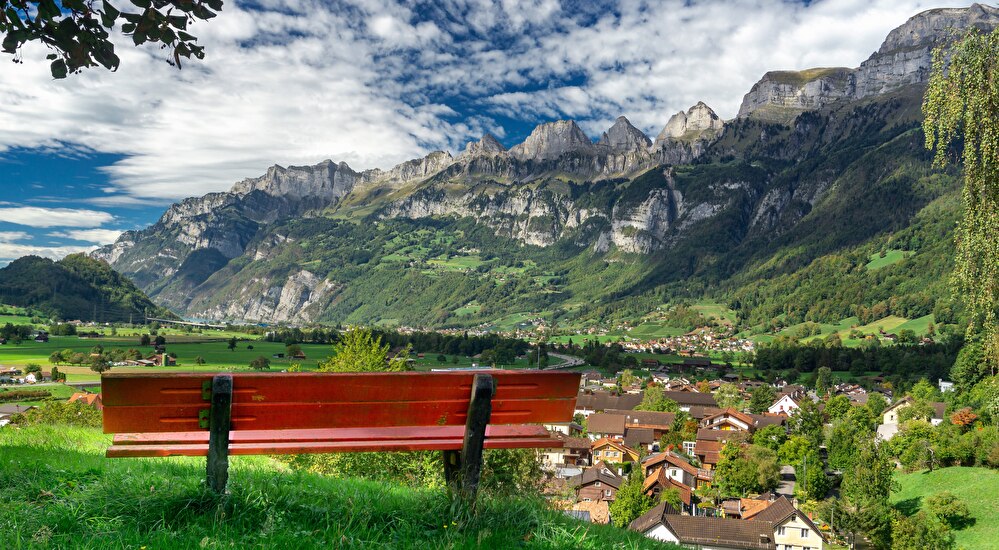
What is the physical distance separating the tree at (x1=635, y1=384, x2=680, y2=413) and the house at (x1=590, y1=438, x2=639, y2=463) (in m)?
16.1

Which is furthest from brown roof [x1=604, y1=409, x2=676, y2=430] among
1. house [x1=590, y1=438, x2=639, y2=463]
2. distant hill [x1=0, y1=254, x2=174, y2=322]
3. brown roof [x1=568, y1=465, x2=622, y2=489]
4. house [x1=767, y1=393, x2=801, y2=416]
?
distant hill [x1=0, y1=254, x2=174, y2=322]

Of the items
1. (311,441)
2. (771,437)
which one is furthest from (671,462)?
(311,441)

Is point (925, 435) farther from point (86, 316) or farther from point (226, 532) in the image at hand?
point (86, 316)

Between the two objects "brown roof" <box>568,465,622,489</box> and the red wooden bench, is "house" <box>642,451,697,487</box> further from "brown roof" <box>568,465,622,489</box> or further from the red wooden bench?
the red wooden bench

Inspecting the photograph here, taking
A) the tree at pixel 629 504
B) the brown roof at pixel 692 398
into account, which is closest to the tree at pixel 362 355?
the tree at pixel 629 504

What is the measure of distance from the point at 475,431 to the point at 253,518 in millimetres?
1498

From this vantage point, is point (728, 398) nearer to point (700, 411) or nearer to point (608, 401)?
point (700, 411)

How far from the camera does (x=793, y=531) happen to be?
111ft

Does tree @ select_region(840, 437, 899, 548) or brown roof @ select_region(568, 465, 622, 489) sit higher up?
tree @ select_region(840, 437, 899, 548)

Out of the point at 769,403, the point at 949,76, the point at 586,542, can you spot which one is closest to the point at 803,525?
the point at 949,76

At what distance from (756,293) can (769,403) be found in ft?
424

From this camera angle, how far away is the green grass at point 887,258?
563 ft

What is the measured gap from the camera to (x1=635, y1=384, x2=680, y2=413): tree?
7300cm

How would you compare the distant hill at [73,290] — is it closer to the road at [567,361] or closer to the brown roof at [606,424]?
the road at [567,361]
